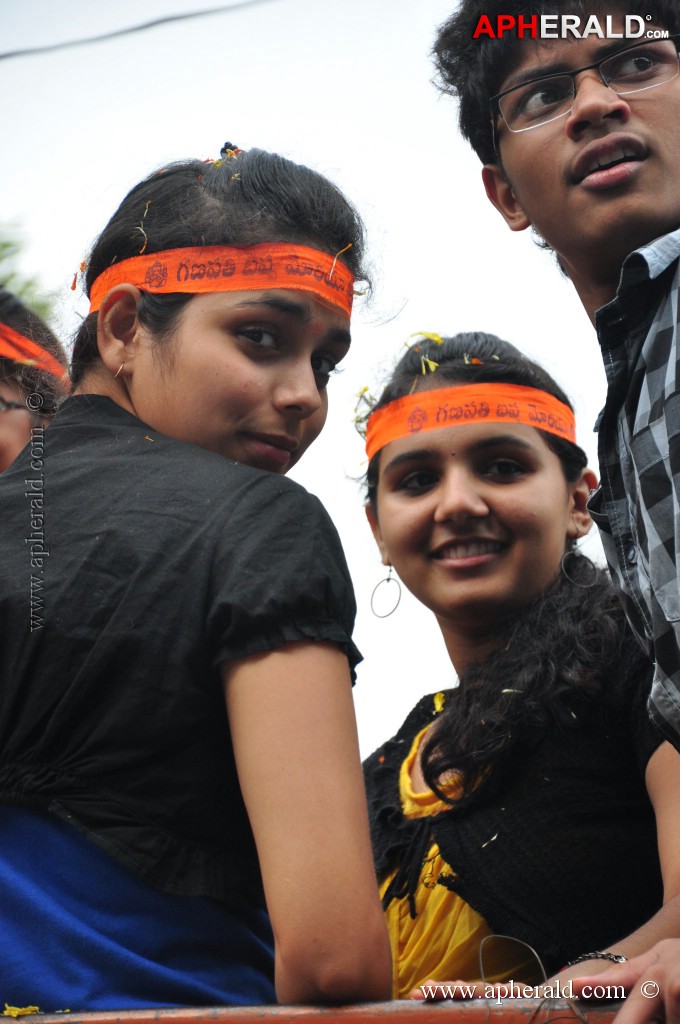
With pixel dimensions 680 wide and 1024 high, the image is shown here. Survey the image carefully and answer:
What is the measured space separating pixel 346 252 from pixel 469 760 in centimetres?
115

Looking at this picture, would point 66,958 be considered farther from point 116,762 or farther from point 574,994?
point 574,994

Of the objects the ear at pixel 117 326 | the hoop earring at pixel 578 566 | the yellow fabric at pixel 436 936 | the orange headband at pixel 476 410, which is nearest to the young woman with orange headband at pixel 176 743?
the ear at pixel 117 326

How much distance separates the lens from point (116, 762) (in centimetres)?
149

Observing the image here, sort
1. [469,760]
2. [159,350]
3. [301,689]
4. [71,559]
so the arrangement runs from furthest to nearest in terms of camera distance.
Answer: [469,760], [159,350], [71,559], [301,689]

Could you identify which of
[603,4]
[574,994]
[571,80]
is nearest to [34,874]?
[574,994]

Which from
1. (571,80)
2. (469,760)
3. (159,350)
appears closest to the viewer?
(159,350)

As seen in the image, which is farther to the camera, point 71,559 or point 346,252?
point 346,252

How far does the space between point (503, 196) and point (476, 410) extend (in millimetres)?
688

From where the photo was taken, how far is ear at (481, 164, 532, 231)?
8.58 ft

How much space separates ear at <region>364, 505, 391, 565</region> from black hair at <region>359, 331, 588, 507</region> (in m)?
0.05

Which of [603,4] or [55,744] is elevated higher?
[603,4]

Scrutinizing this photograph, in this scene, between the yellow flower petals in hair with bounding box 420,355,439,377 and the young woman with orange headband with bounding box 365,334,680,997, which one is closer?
the young woman with orange headband with bounding box 365,334,680,997

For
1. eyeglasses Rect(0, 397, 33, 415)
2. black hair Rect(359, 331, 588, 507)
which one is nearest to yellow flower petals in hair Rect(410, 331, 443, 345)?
black hair Rect(359, 331, 588, 507)

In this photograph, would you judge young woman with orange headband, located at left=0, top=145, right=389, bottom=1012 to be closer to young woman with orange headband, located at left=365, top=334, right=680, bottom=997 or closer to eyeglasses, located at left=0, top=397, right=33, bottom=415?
young woman with orange headband, located at left=365, top=334, right=680, bottom=997
